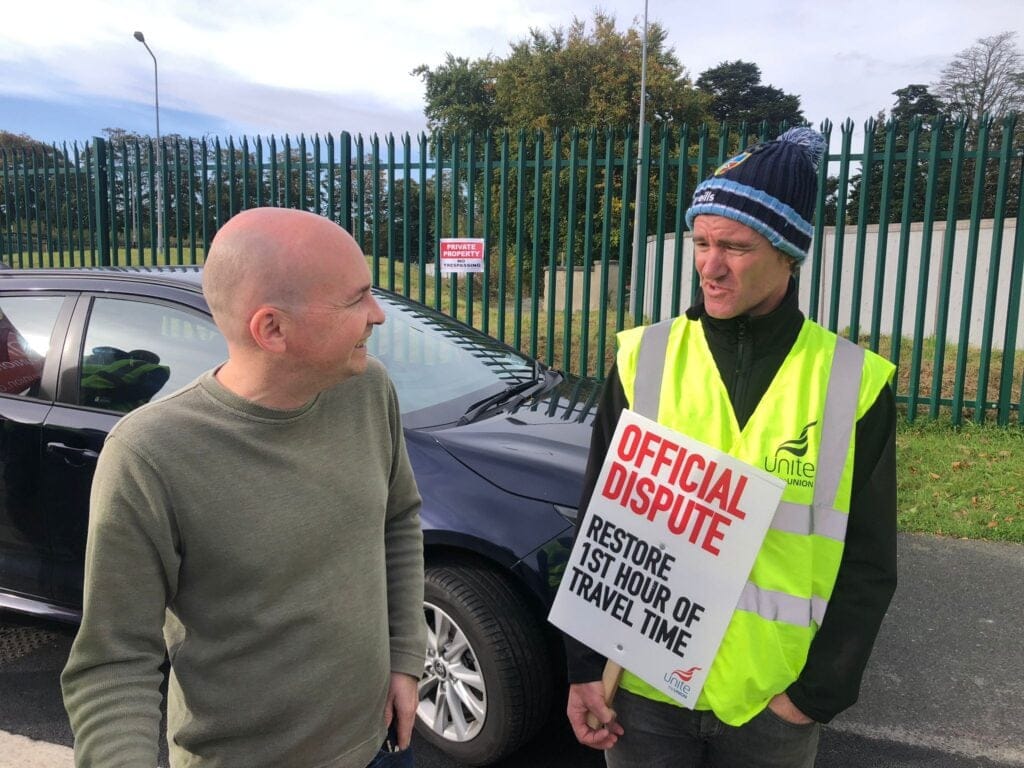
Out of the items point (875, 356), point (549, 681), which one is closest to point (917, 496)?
point (549, 681)

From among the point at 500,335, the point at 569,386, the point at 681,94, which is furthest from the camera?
the point at 681,94

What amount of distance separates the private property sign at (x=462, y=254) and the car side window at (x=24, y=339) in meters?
A: 4.63

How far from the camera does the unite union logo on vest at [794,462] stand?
131 cm

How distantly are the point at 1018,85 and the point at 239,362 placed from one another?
34518mm

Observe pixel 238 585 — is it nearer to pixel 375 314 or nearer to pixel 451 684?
pixel 375 314

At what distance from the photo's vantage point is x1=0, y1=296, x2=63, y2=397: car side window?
2.98 m

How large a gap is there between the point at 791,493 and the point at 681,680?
39 centimetres

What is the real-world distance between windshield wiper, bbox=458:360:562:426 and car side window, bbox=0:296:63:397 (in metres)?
1.64

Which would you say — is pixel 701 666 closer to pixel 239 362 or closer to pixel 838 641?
pixel 838 641

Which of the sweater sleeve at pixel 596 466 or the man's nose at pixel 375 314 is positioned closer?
the man's nose at pixel 375 314

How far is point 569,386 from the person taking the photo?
3541mm

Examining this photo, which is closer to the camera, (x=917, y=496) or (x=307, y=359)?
(x=307, y=359)

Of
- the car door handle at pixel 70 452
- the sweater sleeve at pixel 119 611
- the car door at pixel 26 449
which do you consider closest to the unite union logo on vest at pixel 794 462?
the sweater sleeve at pixel 119 611

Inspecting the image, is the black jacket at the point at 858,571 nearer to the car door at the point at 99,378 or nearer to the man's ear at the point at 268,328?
the man's ear at the point at 268,328
